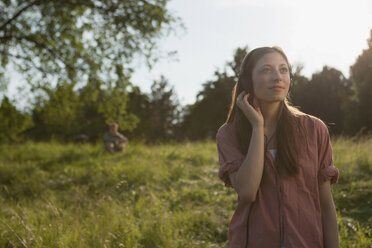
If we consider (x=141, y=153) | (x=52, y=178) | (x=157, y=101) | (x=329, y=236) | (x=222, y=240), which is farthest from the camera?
(x=157, y=101)

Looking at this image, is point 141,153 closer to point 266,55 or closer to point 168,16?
point 168,16

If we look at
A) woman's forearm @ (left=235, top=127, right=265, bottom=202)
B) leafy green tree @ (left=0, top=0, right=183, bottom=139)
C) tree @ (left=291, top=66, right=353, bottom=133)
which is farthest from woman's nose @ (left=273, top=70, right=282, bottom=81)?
tree @ (left=291, top=66, right=353, bottom=133)

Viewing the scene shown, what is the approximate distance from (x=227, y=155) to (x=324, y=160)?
0.52 meters

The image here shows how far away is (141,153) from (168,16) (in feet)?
14.6

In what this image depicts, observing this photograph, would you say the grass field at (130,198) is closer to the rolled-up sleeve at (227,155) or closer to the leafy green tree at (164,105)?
the rolled-up sleeve at (227,155)

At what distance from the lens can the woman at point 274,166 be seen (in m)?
1.68

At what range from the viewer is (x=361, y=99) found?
915 inches

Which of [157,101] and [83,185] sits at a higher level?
[157,101]

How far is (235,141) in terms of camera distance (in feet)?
6.22

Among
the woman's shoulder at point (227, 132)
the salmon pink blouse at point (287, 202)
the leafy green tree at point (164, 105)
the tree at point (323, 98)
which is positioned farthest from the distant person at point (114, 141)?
the leafy green tree at point (164, 105)

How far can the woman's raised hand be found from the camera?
178cm

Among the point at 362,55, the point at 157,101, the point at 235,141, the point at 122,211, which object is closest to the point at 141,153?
the point at 122,211

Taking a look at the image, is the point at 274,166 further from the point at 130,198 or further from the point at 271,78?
the point at 130,198

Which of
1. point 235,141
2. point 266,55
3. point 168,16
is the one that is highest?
point 168,16
